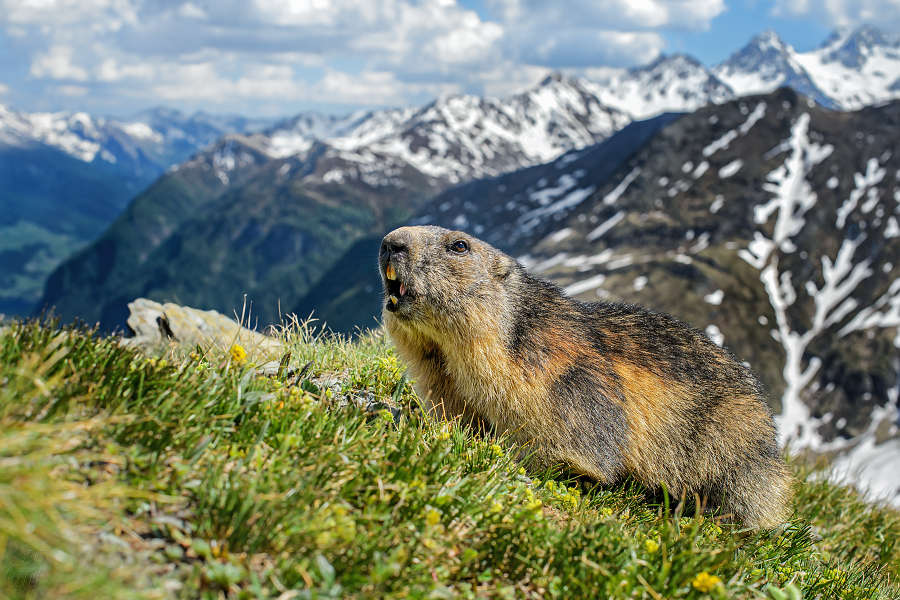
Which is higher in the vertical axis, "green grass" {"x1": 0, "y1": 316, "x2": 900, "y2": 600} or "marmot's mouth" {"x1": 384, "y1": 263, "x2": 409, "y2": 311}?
"marmot's mouth" {"x1": 384, "y1": 263, "x2": 409, "y2": 311}

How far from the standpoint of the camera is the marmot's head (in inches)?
304

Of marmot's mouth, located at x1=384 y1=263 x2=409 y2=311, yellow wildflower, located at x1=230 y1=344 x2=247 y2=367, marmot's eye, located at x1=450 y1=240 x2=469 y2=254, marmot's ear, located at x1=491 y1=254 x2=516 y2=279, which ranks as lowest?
yellow wildflower, located at x1=230 y1=344 x2=247 y2=367

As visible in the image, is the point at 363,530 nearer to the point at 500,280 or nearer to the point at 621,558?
the point at 621,558

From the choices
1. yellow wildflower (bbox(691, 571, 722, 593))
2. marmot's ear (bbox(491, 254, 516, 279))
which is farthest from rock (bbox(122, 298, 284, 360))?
yellow wildflower (bbox(691, 571, 722, 593))

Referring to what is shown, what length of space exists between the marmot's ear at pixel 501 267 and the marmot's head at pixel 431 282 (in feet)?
0.60

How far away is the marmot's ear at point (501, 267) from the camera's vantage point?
8.39 meters

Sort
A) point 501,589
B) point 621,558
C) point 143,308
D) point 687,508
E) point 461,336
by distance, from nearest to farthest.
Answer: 1. point 501,589
2. point 621,558
3. point 461,336
4. point 687,508
5. point 143,308

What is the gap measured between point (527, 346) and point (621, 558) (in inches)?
127

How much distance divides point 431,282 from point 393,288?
56cm

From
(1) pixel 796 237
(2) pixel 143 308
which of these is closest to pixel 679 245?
(1) pixel 796 237

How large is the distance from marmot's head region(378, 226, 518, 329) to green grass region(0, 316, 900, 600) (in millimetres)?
1641

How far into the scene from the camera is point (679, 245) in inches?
7323

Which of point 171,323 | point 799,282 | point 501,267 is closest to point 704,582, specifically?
point 501,267

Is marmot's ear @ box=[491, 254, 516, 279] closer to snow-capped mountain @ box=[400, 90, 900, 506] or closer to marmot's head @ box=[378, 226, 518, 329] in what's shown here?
marmot's head @ box=[378, 226, 518, 329]
